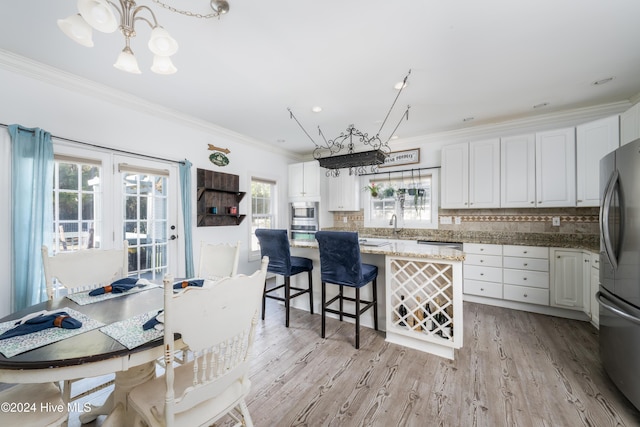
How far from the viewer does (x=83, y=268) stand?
6.13 ft

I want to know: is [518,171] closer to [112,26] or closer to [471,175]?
[471,175]

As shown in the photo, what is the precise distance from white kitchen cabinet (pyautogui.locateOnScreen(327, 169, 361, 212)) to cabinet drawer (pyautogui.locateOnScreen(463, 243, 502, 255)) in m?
2.01

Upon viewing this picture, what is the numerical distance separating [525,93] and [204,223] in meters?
4.29

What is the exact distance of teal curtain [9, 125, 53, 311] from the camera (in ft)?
7.16

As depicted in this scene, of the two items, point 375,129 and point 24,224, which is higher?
point 375,129

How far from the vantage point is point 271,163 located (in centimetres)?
496

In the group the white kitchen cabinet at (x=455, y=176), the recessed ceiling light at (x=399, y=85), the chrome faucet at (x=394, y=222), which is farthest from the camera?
the chrome faucet at (x=394, y=222)

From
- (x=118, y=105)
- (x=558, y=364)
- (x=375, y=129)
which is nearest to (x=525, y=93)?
(x=375, y=129)

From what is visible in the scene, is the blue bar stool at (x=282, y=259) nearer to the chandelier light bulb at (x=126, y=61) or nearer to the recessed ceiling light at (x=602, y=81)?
the chandelier light bulb at (x=126, y=61)

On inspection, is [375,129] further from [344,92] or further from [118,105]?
[118,105]

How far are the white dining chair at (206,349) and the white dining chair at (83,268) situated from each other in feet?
2.98

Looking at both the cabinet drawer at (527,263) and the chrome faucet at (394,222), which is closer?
the cabinet drawer at (527,263)

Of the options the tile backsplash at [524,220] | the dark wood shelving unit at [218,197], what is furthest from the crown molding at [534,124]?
the dark wood shelving unit at [218,197]

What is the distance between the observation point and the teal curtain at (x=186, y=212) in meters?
3.45
